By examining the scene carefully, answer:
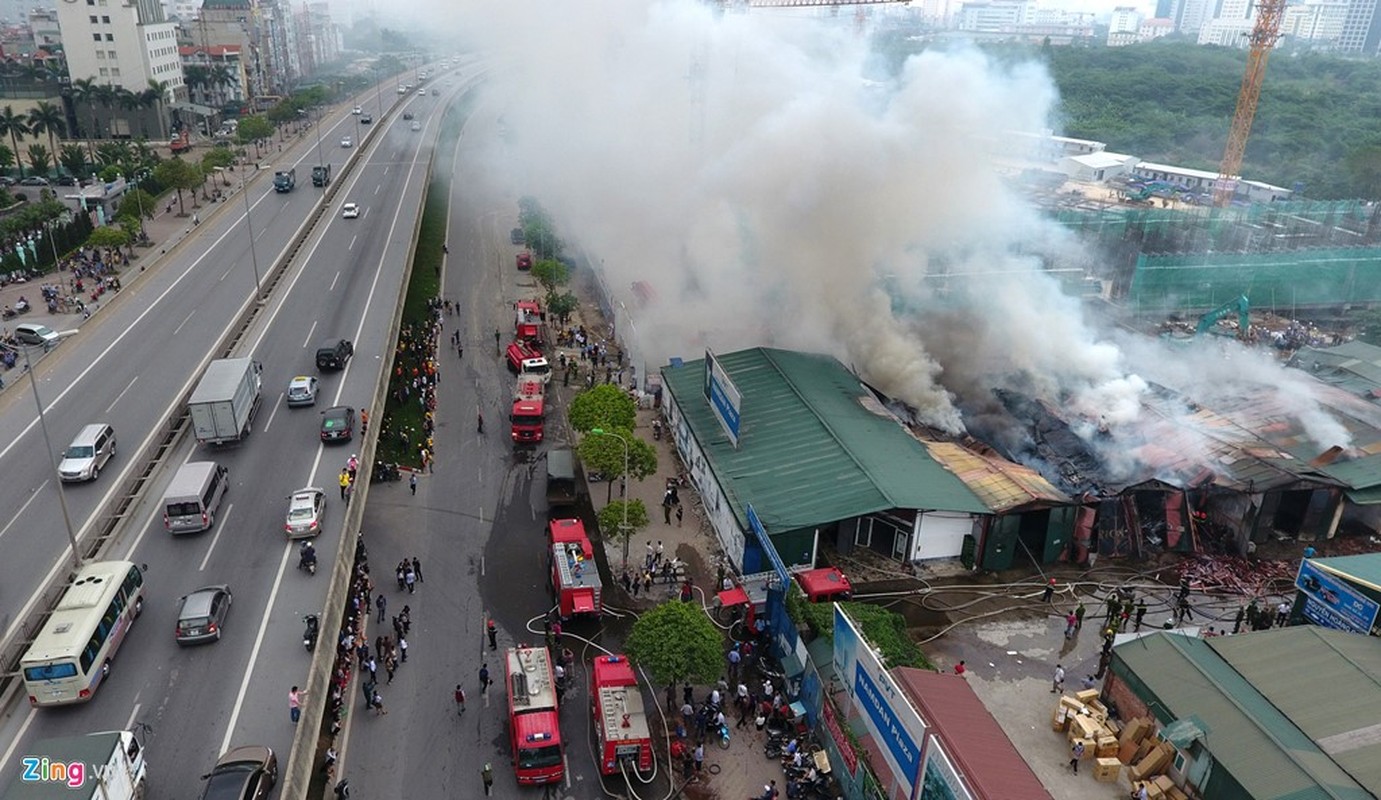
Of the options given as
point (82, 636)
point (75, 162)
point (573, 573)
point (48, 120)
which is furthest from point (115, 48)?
point (82, 636)

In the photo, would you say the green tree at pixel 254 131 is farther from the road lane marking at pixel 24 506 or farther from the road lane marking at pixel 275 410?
the road lane marking at pixel 24 506

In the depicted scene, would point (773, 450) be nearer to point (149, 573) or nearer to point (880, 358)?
point (880, 358)

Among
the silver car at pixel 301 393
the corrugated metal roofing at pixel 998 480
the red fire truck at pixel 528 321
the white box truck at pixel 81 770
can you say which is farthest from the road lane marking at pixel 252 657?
the red fire truck at pixel 528 321

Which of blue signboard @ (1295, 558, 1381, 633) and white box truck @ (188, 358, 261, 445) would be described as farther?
white box truck @ (188, 358, 261, 445)

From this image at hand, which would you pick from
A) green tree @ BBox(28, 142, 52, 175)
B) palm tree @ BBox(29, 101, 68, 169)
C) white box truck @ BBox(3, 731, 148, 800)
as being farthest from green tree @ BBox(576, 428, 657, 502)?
palm tree @ BBox(29, 101, 68, 169)

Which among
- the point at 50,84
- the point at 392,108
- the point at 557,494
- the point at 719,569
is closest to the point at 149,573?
the point at 557,494

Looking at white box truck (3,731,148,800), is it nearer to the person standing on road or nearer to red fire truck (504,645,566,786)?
the person standing on road
